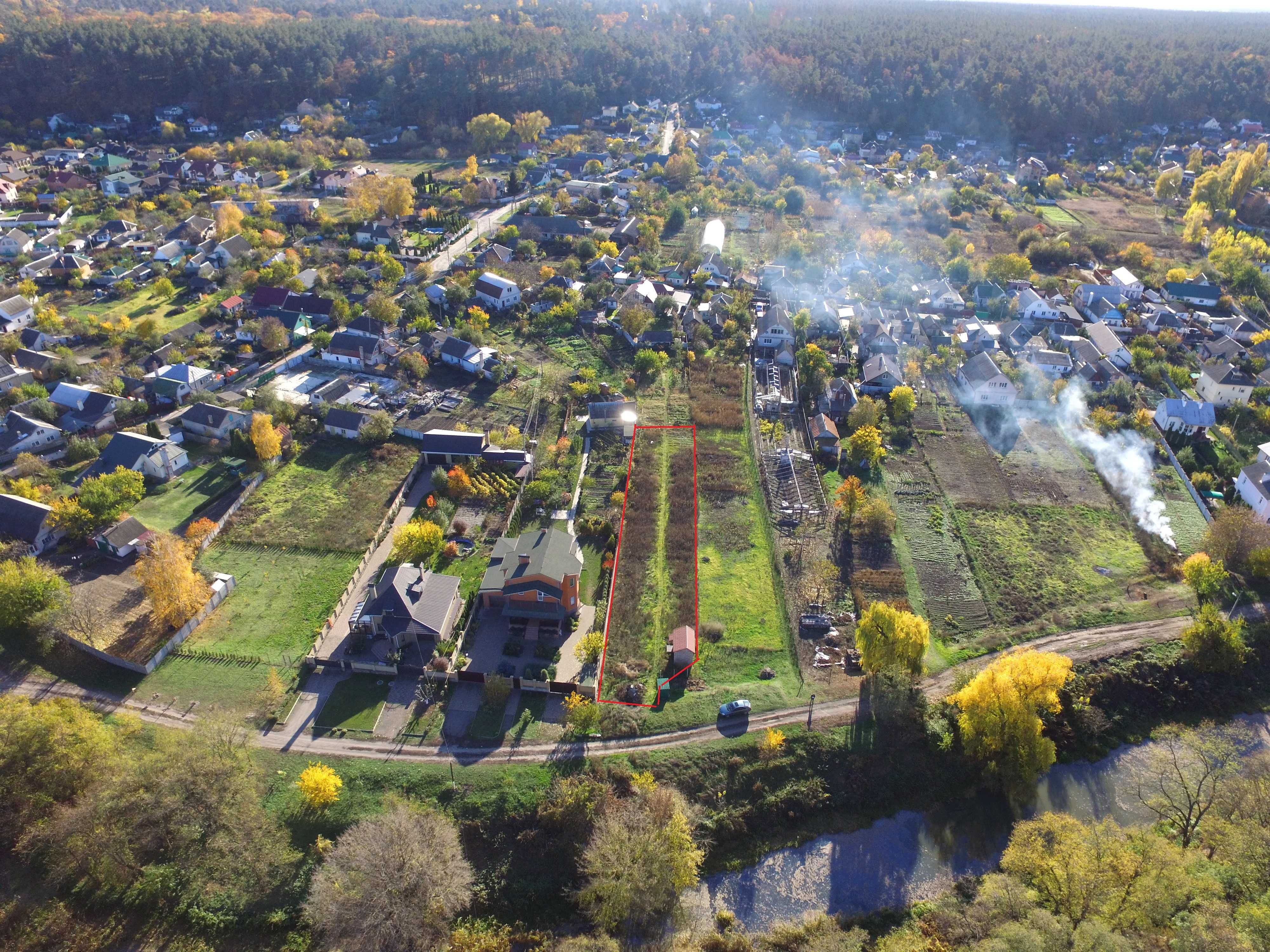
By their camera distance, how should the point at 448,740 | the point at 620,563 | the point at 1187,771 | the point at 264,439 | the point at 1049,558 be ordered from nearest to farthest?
the point at 448,740 < the point at 1187,771 < the point at 620,563 < the point at 1049,558 < the point at 264,439

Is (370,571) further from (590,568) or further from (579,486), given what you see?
(579,486)

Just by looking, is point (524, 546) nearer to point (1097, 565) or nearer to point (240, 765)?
point (240, 765)

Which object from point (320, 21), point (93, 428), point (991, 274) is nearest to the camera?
point (93, 428)

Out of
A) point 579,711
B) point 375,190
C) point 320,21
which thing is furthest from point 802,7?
point 579,711

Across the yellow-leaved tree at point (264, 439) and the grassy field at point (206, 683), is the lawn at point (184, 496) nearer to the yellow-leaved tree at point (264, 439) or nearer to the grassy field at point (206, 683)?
the yellow-leaved tree at point (264, 439)

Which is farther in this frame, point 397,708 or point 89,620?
point 89,620

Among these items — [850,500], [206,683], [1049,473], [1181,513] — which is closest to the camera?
[206,683]

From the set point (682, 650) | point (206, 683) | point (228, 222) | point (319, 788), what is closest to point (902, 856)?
point (682, 650)
